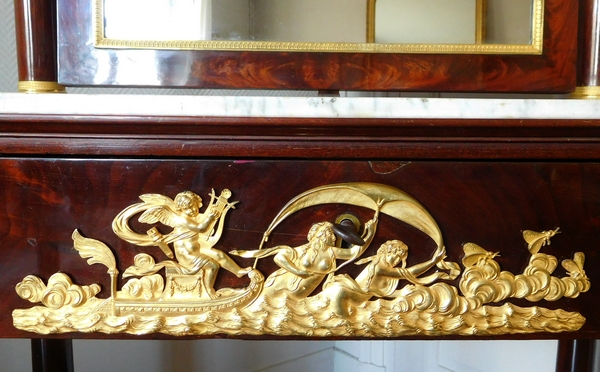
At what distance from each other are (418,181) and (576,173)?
12 centimetres

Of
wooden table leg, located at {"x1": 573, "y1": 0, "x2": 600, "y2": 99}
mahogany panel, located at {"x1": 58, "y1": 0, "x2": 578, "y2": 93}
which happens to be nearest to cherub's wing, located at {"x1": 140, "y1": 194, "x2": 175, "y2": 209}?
mahogany panel, located at {"x1": 58, "y1": 0, "x2": 578, "y2": 93}

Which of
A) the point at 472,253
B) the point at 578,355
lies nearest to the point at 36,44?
the point at 472,253

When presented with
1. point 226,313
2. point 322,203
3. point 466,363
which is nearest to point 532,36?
point 322,203

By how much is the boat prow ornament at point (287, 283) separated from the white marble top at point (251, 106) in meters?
0.06

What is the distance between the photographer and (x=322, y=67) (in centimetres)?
49

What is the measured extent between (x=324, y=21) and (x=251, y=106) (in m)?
0.17

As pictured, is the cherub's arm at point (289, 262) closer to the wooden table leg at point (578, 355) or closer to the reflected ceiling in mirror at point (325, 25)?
the reflected ceiling in mirror at point (325, 25)

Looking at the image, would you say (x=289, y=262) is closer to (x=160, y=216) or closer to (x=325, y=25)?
(x=160, y=216)

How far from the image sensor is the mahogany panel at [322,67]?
1.57ft

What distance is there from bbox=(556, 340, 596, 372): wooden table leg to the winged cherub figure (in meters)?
0.55

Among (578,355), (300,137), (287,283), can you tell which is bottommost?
(578,355)

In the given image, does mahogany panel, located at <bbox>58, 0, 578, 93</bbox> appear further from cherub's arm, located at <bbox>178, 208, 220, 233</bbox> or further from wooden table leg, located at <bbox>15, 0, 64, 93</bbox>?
cherub's arm, located at <bbox>178, 208, 220, 233</bbox>

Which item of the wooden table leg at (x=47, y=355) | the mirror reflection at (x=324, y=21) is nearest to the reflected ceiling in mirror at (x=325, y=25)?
the mirror reflection at (x=324, y=21)

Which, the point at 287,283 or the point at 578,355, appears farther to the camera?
the point at 578,355
